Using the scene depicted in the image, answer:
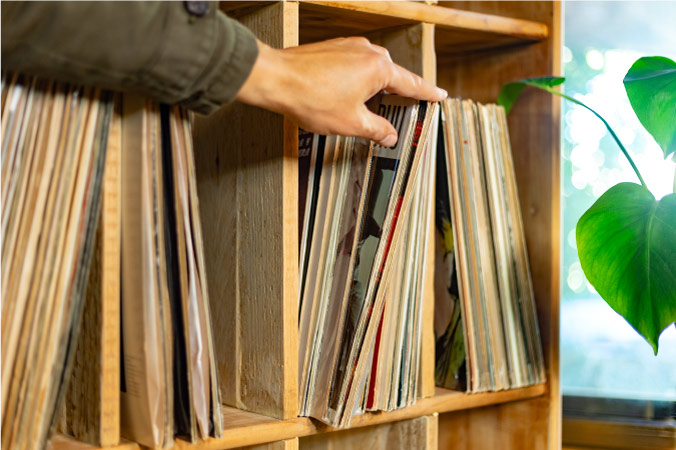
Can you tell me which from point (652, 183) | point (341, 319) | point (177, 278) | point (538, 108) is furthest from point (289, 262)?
point (652, 183)

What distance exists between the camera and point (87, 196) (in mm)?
870

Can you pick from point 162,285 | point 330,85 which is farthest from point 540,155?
point 162,285

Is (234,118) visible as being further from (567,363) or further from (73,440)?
(567,363)

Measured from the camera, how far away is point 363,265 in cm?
109

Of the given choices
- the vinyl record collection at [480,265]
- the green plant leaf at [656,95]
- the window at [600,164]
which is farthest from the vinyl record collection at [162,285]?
the window at [600,164]

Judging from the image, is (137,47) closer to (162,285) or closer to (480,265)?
(162,285)

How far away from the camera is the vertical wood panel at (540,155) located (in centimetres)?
139

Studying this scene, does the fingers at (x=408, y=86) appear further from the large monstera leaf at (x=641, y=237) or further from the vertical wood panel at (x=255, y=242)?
the large monstera leaf at (x=641, y=237)

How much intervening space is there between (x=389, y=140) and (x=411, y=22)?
0.95ft

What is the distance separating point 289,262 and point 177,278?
212mm

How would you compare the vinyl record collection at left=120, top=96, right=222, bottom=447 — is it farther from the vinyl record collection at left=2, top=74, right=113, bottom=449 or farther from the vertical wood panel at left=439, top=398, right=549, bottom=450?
the vertical wood panel at left=439, top=398, right=549, bottom=450

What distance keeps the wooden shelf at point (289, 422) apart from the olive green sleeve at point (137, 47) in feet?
1.41

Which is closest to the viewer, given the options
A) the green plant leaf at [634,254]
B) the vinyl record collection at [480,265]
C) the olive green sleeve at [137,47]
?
the olive green sleeve at [137,47]

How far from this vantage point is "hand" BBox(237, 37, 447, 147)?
93cm
